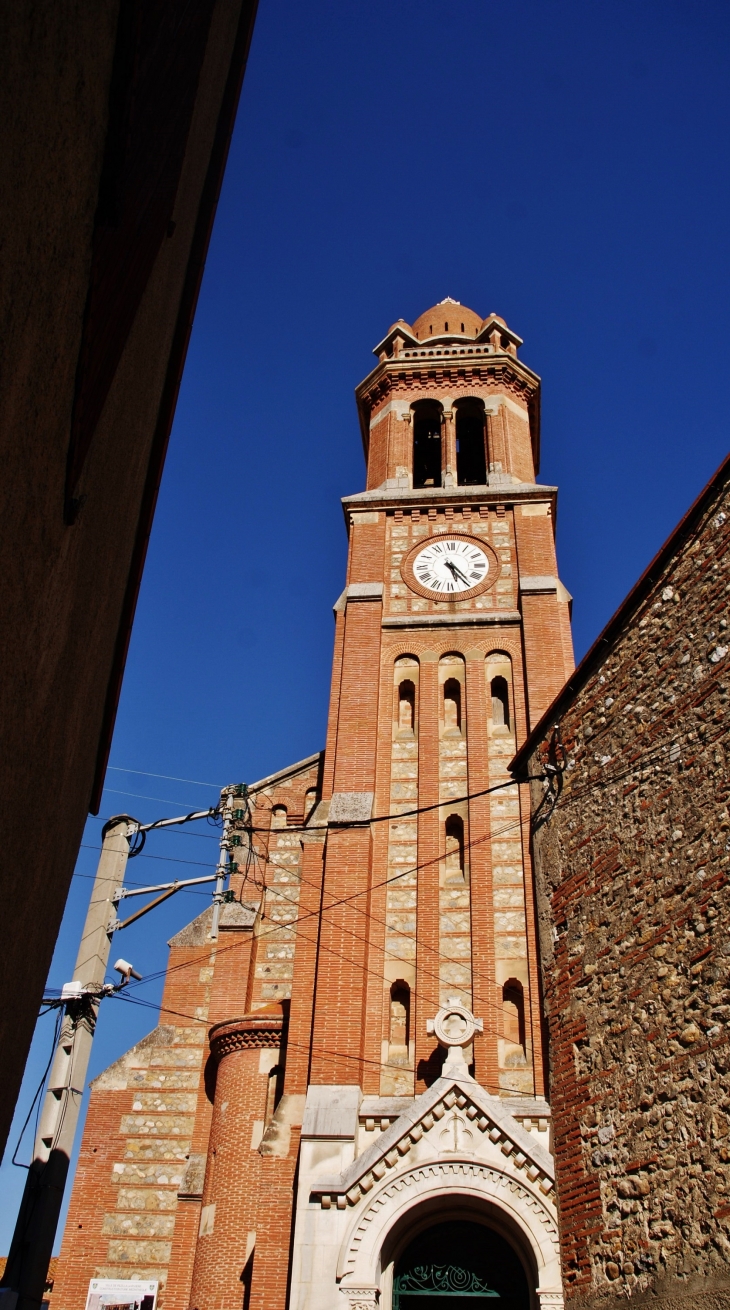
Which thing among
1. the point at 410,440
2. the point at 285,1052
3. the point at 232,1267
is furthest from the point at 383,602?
the point at 232,1267

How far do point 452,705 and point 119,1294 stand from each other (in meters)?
11.8

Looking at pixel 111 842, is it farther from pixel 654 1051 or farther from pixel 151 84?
pixel 151 84

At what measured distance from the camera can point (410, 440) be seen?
2611cm

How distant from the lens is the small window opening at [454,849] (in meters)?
18.9

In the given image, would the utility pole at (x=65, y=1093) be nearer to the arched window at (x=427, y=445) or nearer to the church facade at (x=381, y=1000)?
the church facade at (x=381, y=1000)

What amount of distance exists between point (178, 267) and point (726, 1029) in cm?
786

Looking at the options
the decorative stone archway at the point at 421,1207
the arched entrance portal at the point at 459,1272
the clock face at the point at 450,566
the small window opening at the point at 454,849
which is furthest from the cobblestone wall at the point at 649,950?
the clock face at the point at 450,566

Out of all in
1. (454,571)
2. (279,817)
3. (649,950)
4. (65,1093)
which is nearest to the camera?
(649,950)

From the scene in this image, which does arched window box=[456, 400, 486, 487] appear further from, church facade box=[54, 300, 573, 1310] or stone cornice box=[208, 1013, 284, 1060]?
stone cornice box=[208, 1013, 284, 1060]

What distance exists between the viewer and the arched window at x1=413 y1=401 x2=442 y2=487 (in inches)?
1073

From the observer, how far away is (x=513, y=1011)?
674 inches

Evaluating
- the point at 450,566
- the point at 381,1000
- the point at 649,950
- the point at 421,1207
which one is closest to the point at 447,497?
the point at 450,566

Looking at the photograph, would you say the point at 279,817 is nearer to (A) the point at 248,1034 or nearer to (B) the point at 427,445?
(A) the point at 248,1034

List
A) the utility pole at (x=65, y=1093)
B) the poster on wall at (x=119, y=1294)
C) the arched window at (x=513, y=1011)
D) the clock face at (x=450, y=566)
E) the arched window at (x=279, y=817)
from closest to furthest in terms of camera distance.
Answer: the utility pole at (x=65, y=1093) → the poster on wall at (x=119, y=1294) → the arched window at (x=513, y=1011) → the arched window at (x=279, y=817) → the clock face at (x=450, y=566)
